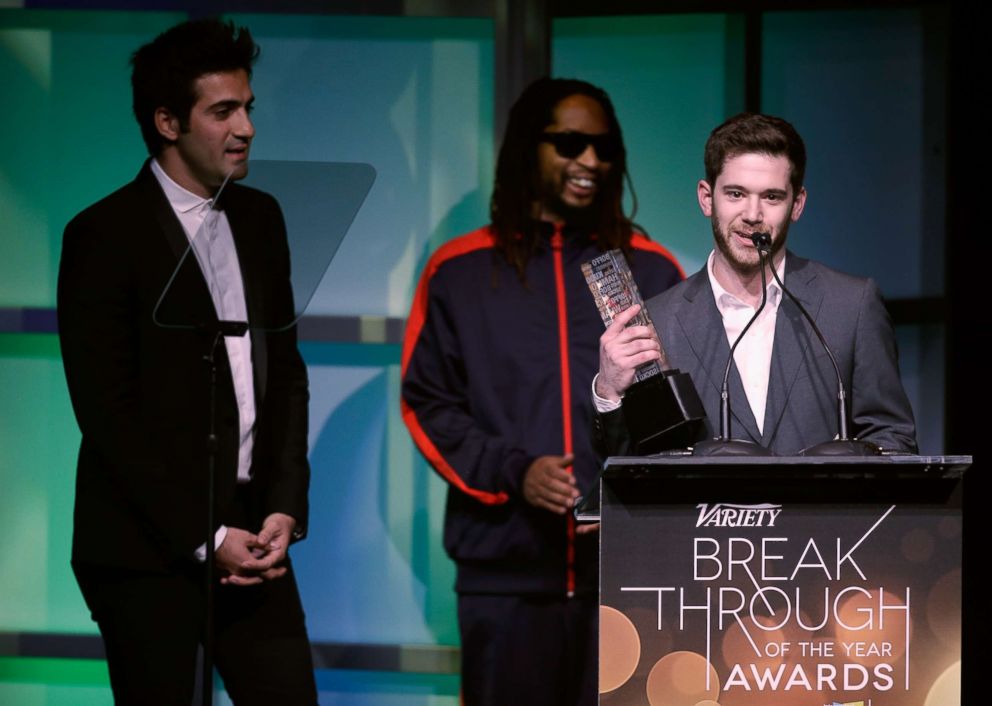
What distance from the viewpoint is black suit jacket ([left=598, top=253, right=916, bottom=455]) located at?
286cm

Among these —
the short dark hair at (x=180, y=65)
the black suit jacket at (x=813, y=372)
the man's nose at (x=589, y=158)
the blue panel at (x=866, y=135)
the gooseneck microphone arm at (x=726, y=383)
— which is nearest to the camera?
the gooseneck microphone arm at (x=726, y=383)

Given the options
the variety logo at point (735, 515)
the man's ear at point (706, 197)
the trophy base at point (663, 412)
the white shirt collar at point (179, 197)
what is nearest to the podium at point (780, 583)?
the variety logo at point (735, 515)

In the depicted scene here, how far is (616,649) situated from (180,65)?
6.65 ft

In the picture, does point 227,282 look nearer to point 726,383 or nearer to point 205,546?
point 205,546

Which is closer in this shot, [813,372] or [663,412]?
[663,412]

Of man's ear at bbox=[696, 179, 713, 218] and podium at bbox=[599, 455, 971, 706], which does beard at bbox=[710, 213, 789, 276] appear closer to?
man's ear at bbox=[696, 179, 713, 218]

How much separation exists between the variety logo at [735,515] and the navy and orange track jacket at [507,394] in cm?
134

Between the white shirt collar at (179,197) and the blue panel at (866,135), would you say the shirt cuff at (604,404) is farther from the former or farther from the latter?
the blue panel at (866,135)

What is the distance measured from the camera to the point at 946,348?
13.8 ft

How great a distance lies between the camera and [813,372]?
9.46 feet

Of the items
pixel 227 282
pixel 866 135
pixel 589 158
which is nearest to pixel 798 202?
pixel 589 158

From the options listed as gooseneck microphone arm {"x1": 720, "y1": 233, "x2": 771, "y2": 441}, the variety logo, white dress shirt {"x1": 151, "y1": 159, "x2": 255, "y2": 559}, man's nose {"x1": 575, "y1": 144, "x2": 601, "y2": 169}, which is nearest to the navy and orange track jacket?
man's nose {"x1": 575, "y1": 144, "x2": 601, "y2": 169}

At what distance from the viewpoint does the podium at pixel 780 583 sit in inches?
86.8

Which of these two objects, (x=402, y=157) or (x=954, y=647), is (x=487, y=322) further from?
(x=954, y=647)
